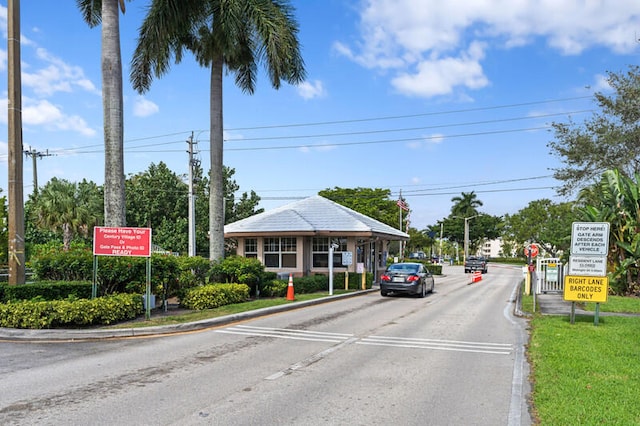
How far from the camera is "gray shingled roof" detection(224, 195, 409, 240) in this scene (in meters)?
25.2

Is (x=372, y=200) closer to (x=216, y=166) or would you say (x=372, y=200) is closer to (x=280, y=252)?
(x=280, y=252)

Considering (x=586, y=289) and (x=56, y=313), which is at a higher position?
(x=586, y=289)

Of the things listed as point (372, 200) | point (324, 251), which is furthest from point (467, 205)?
point (324, 251)

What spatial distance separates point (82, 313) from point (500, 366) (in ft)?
27.8

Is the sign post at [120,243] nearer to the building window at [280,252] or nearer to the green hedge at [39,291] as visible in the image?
the green hedge at [39,291]

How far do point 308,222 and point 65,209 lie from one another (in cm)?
1726

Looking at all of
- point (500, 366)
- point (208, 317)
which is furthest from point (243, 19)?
point (500, 366)

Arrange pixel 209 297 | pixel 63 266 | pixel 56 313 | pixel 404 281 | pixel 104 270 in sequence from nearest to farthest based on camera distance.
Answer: pixel 56 313 → pixel 104 270 → pixel 63 266 → pixel 209 297 → pixel 404 281

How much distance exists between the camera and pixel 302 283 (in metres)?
20.9

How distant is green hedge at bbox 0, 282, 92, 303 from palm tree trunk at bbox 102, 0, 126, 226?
7.96 ft

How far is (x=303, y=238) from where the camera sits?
26031mm

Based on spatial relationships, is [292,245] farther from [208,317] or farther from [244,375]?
[244,375]

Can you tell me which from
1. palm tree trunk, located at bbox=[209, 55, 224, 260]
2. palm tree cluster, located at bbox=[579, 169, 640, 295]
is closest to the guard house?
palm tree trunk, located at bbox=[209, 55, 224, 260]

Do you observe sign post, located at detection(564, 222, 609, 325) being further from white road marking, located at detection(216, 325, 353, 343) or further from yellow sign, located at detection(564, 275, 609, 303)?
white road marking, located at detection(216, 325, 353, 343)
